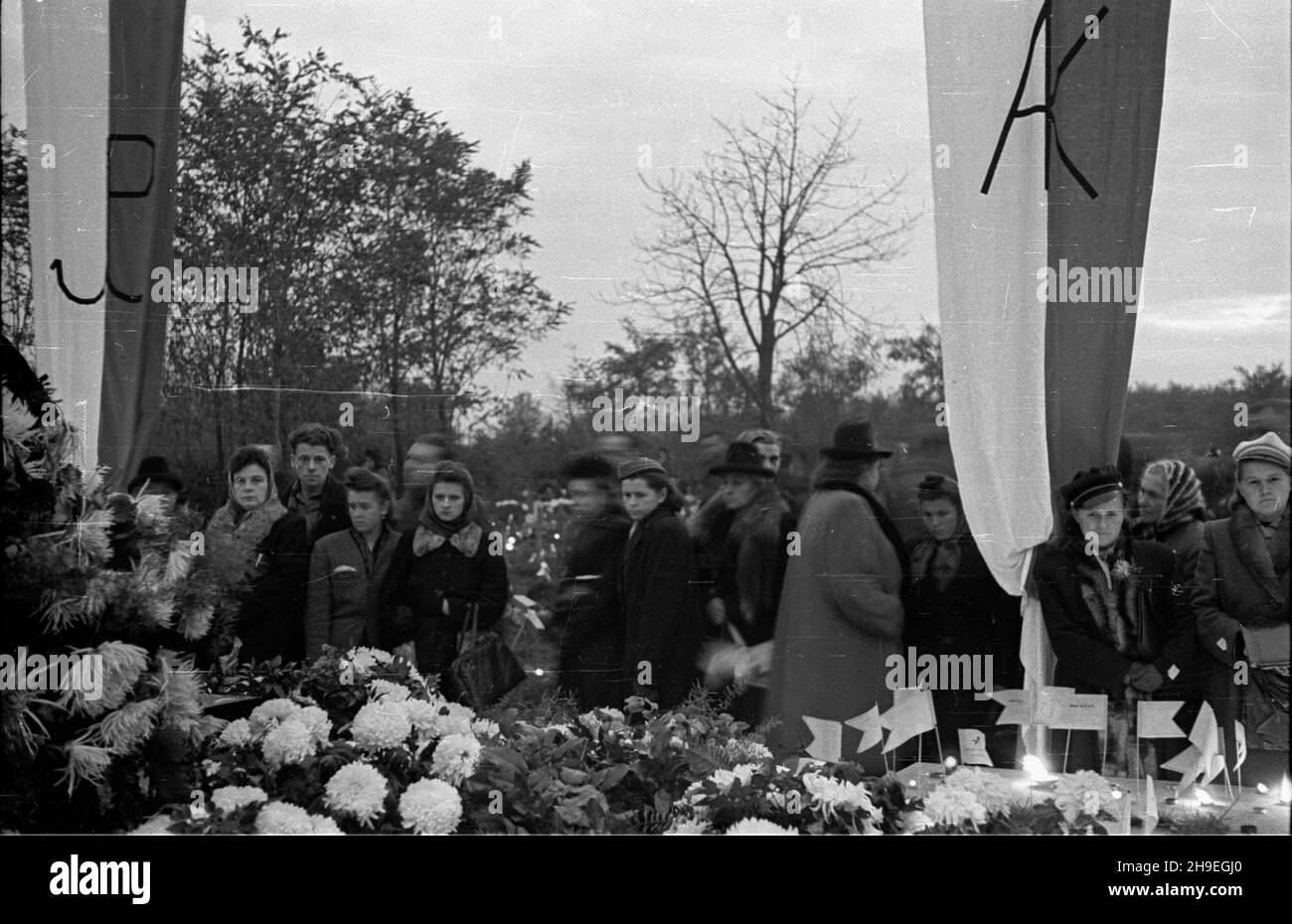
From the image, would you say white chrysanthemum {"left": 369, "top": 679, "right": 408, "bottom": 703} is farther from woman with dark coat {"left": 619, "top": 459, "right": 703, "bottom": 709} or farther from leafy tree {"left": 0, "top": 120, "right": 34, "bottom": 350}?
leafy tree {"left": 0, "top": 120, "right": 34, "bottom": 350}

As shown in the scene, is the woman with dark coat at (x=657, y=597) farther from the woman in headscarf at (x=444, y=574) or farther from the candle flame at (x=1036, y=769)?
the candle flame at (x=1036, y=769)

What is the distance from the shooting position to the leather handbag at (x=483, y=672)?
13.1 feet

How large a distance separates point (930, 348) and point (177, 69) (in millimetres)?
2712

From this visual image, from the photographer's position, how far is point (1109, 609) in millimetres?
3934

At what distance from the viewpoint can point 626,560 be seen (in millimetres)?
3961

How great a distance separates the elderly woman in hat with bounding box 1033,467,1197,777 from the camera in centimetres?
391

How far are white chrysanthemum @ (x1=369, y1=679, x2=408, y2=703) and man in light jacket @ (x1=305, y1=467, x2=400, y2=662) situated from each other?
0.21m

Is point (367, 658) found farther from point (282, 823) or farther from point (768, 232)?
point (768, 232)

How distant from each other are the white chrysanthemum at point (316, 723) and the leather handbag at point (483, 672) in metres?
0.48

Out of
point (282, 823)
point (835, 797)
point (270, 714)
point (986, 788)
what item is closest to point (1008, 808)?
point (986, 788)

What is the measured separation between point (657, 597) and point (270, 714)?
4.23ft

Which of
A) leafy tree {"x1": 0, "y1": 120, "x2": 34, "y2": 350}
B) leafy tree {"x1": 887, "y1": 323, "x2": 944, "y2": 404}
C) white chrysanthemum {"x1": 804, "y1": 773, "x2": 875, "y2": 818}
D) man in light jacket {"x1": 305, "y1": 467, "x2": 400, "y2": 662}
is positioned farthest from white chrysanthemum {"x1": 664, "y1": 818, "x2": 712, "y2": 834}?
leafy tree {"x1": 0, "y1": 120, "x2": 34, "y2": 350}

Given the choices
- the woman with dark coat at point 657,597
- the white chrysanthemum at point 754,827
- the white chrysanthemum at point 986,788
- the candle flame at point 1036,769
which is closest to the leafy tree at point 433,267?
the woman with dark coat at point 657,597
